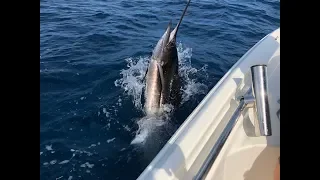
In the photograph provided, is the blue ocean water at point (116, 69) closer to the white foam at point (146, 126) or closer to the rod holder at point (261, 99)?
the white foam at point (146, 126)

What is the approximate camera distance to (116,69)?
18.3 ft

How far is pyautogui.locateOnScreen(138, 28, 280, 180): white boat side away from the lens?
182cm

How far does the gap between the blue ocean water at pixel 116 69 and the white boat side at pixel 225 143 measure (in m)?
1.24

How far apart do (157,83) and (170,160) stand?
2507mm

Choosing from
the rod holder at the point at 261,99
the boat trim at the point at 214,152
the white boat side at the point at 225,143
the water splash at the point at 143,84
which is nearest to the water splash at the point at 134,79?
the water splash at the point at 143,84

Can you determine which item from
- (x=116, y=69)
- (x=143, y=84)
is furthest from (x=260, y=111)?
(x=116, y=69)

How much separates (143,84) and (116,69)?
91 centimetres

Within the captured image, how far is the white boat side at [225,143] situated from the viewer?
1.82 metres

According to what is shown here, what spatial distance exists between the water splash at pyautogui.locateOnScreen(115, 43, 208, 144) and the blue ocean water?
15mm

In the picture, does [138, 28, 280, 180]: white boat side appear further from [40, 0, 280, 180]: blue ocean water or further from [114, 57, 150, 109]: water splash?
[114, 57, 150, 109]: water splash
